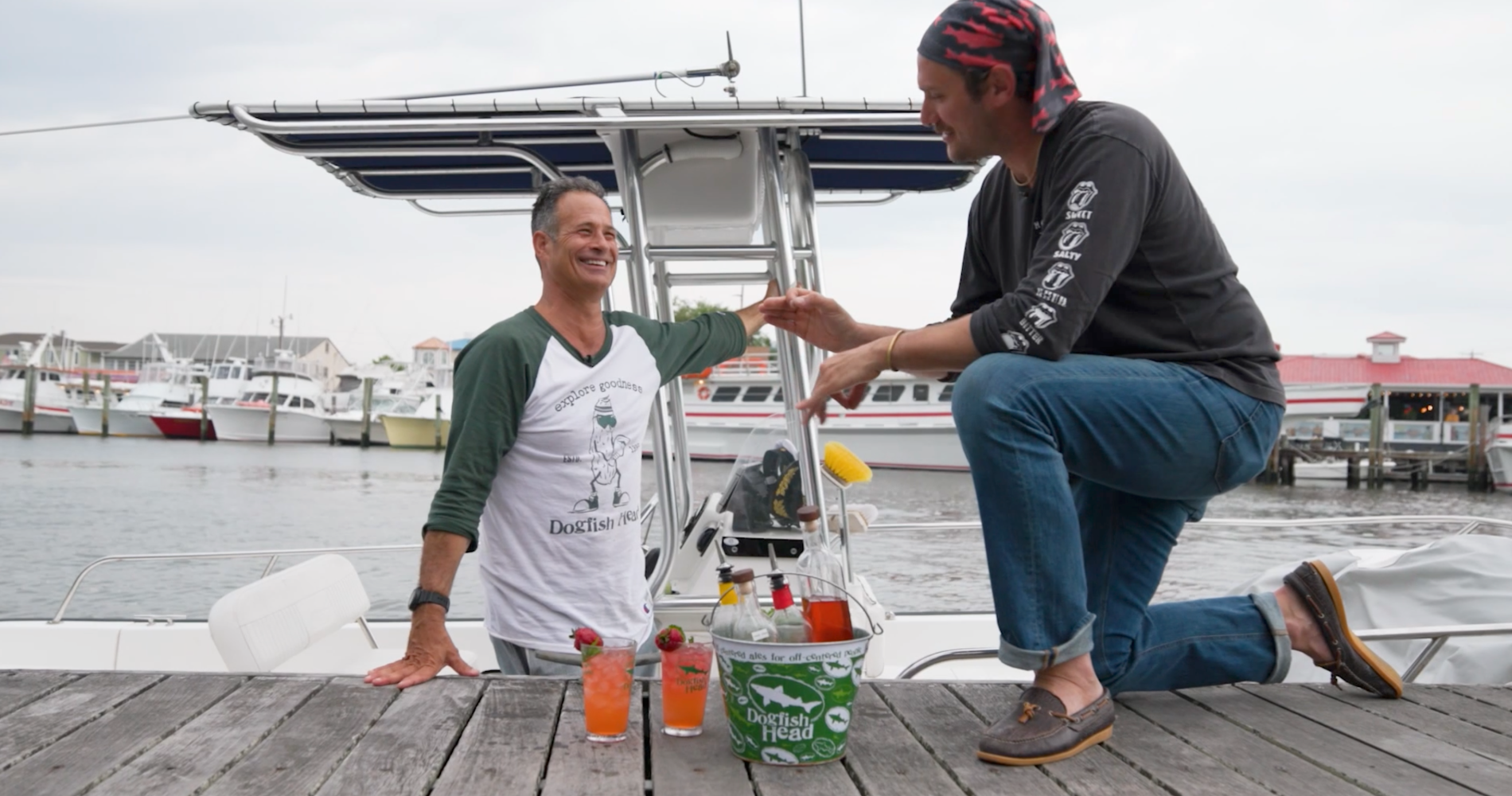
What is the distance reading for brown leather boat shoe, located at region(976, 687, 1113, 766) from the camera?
1.99 metres

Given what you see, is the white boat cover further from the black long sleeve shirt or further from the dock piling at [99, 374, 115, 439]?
the dock piling at [99, 374, 115, 439]

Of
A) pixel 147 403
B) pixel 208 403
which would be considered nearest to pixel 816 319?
pixel 208 403

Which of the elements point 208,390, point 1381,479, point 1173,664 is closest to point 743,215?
point 1173,664

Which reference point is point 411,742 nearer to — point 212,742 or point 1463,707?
point 212,742

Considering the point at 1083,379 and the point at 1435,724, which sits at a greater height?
the point at 1083,379

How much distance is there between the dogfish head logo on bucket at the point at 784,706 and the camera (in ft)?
6.29

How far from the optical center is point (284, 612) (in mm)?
3676

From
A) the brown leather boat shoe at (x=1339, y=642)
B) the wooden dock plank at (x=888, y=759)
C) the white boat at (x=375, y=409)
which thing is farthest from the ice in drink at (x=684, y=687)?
the white boat at (x=375, y=409)

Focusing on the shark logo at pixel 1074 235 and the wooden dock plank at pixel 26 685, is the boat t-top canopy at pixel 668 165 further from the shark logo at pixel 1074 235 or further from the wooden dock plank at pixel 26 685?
the wooden dock plank at pixel 26 685

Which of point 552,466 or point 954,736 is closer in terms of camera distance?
point 954,736

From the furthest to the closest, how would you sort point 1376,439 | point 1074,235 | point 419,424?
point 419,424, point 1376,439, point 1074,235

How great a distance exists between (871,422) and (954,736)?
33.0m

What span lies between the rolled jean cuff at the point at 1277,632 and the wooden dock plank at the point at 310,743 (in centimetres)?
181

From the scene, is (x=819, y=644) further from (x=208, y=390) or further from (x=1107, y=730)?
(x=208, y=390)
